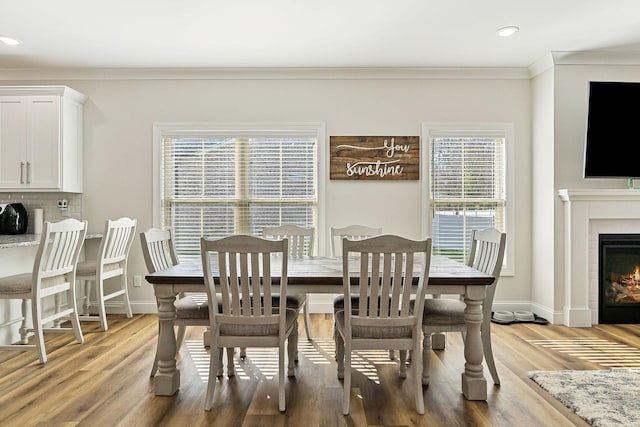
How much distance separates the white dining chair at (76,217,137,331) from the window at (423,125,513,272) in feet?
10.5

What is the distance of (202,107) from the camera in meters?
4.82

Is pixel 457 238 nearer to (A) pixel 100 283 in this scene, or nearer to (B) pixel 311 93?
(B) pixel 311 93

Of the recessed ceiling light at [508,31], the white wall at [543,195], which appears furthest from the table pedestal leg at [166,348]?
the white wall at [543,195]

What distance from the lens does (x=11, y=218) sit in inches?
175

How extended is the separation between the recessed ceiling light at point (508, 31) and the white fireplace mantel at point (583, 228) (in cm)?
159

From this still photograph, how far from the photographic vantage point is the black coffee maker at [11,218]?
Answer: 443 centimetres

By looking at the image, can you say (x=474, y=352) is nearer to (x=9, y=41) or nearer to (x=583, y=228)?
(x=583, y=228)

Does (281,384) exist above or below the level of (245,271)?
below

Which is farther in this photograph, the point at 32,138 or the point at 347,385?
the point at 32,138

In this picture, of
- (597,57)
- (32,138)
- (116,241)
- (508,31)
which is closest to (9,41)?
(32,138)

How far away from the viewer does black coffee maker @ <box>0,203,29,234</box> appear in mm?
4430

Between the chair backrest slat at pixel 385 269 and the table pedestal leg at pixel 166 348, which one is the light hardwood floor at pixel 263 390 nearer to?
the table pedestal leg at pixel 166 348

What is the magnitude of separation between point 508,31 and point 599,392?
289 cm

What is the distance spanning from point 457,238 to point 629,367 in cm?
201
